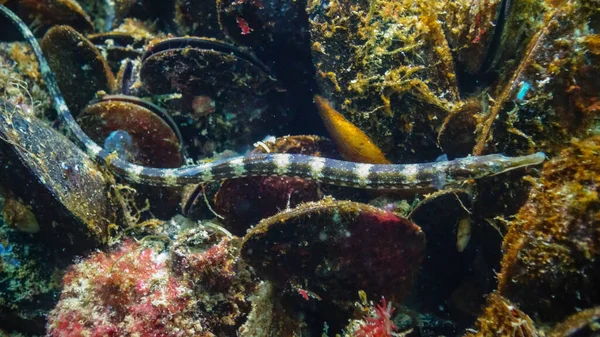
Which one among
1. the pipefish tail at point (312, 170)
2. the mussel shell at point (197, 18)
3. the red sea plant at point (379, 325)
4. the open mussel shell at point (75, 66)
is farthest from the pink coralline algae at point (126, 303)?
the mussel shell at point (197, 18)

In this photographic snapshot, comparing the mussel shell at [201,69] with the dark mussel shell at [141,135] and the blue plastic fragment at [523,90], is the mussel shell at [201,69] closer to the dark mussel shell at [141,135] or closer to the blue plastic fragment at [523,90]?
the dark mussel shell at [141,135]

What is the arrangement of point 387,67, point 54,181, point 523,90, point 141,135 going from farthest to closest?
1. point 141,135
2. point 387,67
3. point 54,181
4. point 523,90

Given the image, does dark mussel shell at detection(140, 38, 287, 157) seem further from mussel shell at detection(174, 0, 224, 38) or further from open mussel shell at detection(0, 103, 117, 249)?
open mussel shell at detection(0, 103, 117, 249)

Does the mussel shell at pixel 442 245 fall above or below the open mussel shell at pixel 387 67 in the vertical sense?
below

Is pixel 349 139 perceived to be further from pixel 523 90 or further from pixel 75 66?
pixel 75 66

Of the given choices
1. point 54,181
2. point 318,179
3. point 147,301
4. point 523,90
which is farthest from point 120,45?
point 523,90

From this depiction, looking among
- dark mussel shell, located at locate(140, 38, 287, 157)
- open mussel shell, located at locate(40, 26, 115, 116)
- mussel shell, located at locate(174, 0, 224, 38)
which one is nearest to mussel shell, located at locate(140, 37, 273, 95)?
dark mussel shell, located at locate(140, 38, 287, 157)
